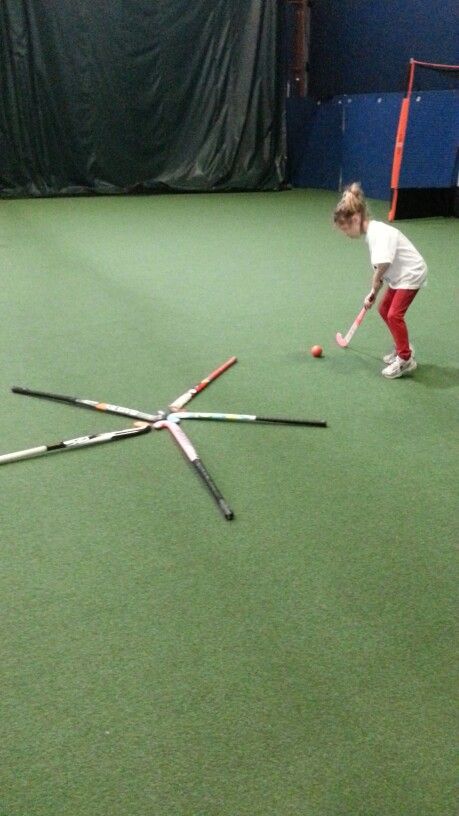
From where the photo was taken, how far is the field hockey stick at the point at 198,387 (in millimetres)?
2759

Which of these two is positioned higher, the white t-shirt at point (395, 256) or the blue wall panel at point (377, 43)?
the blue wall panel at point (377, 43)

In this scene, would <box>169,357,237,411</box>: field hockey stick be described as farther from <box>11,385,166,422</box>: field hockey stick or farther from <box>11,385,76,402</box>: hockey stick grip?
<box>11,385,76,402</box>: hockey stick grip

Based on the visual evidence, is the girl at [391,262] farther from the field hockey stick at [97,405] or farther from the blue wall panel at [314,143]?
the blue wall panel at [314,143]

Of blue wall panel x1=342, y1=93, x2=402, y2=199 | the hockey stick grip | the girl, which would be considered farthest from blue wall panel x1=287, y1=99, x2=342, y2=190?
the hockey stick grip

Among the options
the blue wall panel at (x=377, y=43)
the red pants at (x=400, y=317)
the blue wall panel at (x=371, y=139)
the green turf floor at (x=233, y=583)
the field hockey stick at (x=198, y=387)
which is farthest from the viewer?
the blue wall panel at (x=371, y=139)

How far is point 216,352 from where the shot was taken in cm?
343

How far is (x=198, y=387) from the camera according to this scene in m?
2.93

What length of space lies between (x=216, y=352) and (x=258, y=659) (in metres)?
2.10

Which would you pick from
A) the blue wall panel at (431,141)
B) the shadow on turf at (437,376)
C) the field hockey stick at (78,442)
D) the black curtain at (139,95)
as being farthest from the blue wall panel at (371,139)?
the field hockey stick at (78,442)

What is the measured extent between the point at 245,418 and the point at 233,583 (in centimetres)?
Answer: 97

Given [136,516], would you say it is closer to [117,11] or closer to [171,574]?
[171,574]

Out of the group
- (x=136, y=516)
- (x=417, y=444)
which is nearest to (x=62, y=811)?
(x=136, y=516)

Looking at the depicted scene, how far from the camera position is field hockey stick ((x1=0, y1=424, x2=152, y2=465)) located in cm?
236

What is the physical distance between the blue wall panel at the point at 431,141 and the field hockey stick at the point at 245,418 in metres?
5.19
